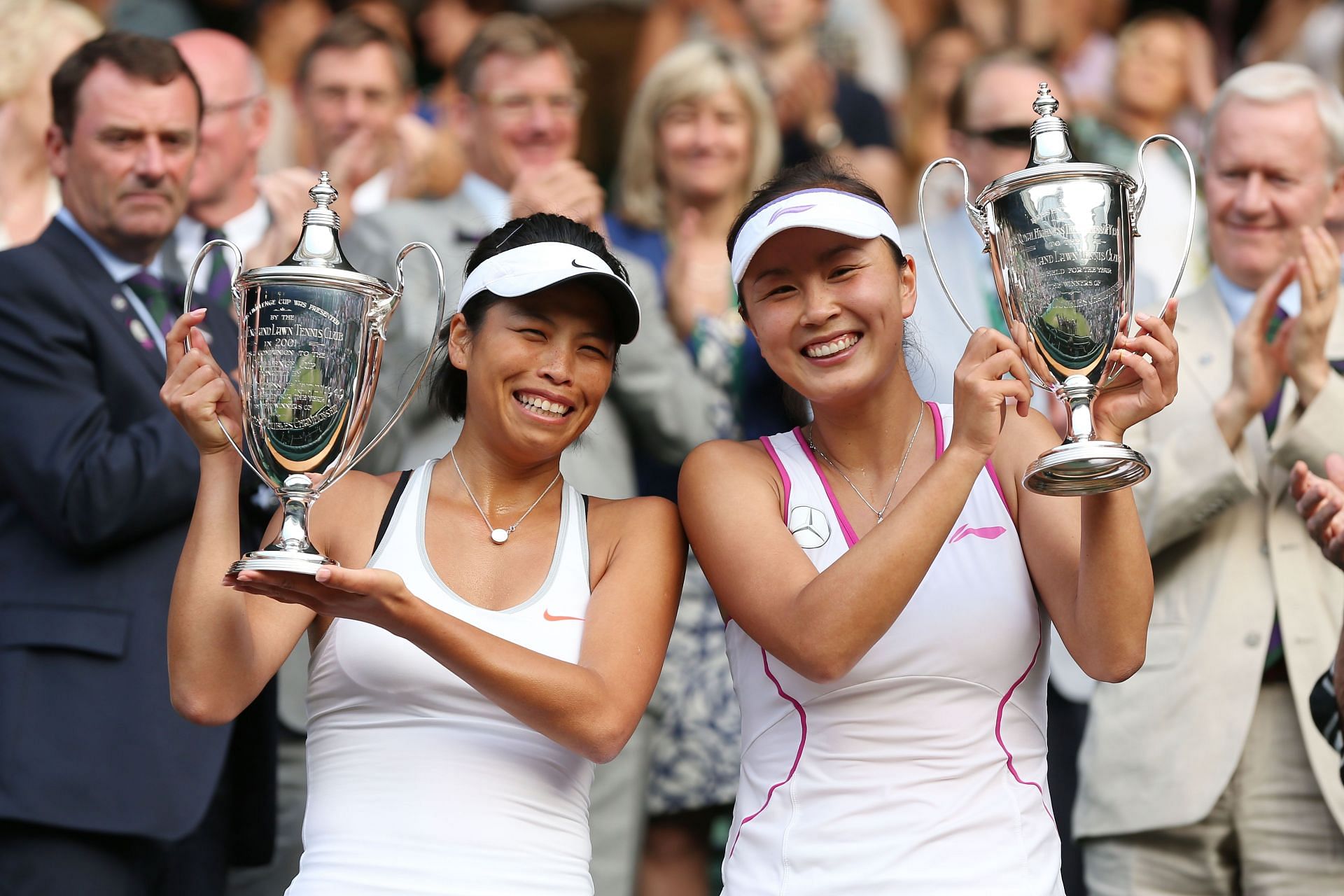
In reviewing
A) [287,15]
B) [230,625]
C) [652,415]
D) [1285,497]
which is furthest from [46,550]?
[287,15]

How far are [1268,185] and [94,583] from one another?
2.77 meters

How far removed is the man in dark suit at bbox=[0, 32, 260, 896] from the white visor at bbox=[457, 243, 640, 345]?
0.86m

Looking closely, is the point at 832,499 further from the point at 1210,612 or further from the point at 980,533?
the point at 1210,612

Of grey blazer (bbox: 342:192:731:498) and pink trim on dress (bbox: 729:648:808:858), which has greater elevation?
grey blazer (bbox: 342:192:731:498)

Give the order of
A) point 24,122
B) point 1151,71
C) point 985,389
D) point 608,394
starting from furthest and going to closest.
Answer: point 1151,71 → point 24,122 → point 608,394 → point 985,389

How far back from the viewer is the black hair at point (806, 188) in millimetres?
2699

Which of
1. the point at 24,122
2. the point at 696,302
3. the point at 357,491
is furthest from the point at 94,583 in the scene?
the point at 24,122

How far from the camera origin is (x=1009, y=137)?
446cm

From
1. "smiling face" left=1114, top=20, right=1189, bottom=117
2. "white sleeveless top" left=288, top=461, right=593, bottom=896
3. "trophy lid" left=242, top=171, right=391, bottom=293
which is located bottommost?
"white sleeveless top" left=288, top=461, right=593, bottom=896

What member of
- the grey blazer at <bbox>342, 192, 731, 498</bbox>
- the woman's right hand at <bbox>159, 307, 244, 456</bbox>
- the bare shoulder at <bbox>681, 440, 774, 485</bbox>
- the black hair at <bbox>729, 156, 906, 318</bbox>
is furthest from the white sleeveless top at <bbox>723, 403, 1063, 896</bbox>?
the grey blazer at <bbox>342, 192, 731, 498</bbox>

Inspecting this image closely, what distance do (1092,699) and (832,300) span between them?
4.99ft

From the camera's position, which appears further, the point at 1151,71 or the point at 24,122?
the point at 1151,71

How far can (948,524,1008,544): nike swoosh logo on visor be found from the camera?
8.41 ft

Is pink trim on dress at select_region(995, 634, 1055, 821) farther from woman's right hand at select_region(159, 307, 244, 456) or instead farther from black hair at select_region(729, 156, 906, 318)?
woman's right hand at select_region(159, 307, 244, 456)
